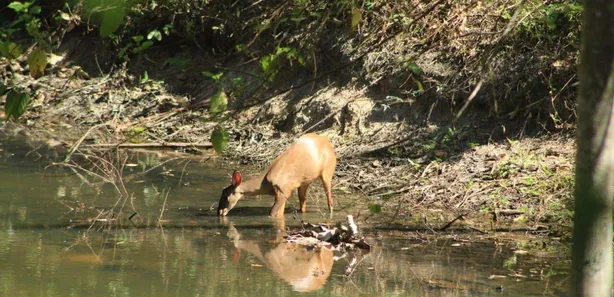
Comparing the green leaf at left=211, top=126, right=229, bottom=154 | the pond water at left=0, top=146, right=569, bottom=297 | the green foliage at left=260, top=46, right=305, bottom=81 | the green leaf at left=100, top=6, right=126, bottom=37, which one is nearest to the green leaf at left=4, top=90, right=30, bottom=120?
the green leaf at left=100, top=6, right=126, bottom=37

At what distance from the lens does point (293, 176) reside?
11125 millimetres

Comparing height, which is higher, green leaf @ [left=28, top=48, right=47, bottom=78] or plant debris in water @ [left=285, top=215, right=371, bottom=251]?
green leaf @ [left=28, top=48, right=47, bottom=78]

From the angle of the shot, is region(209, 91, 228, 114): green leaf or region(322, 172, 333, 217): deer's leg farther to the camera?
region(322, 172, 333, 217): deer's leg

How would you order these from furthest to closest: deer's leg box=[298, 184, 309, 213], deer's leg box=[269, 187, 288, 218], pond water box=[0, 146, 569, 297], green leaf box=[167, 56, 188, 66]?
green leaf box=[167, 56, 188, 66] < deer's leg box=[298, 184, 309, 213] < deer's leg box=[269, 187, 288, 218] < pond water box=[0, 146, 569, 297]

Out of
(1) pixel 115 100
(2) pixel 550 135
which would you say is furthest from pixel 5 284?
(1) pixel 115 100

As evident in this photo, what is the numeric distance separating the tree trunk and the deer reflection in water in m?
4.64

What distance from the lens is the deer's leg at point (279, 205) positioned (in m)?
10.5

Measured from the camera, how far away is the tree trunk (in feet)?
8.44

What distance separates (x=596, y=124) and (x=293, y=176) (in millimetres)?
8575

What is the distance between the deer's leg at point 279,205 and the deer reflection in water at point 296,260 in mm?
1236

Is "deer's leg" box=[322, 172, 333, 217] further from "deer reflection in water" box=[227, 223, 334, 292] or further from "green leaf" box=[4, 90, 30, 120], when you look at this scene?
"green leaf" box=[4, 90, 30, 120]

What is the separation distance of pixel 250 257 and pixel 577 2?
6150 millimetres

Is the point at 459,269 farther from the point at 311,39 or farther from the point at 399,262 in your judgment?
the point at 311,39

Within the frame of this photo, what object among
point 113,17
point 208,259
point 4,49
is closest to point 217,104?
point 4,49
